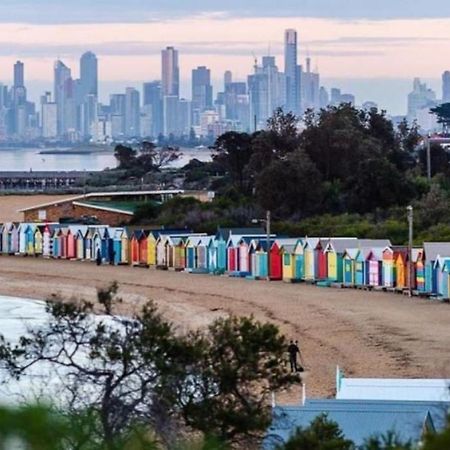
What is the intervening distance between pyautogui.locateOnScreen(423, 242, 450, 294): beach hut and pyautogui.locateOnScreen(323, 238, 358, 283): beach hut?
84.0 inches

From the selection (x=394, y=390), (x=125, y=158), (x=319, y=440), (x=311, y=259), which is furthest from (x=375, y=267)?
(x=125, y=158)

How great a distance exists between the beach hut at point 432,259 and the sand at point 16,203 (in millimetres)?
23292

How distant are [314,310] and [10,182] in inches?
2344

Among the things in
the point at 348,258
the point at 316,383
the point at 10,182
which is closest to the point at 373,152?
the point at 348,258

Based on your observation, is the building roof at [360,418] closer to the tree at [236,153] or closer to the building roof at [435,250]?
the building roof at [435,250]

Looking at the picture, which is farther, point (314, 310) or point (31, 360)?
point (314, 310)

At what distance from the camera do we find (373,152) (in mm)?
43094

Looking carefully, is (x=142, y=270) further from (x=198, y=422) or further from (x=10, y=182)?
(x=10, y=182)

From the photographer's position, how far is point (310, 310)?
77.4 ft

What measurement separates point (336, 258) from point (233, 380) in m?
19.2

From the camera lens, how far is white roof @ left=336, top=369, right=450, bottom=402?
10.8 m

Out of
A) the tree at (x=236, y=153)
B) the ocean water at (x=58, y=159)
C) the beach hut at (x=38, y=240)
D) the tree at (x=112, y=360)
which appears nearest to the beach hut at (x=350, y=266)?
the beach hut at (x=38, y=240)

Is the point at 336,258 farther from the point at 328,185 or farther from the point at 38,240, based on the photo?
the point at 328,185

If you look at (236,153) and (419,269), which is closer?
(419,269)
